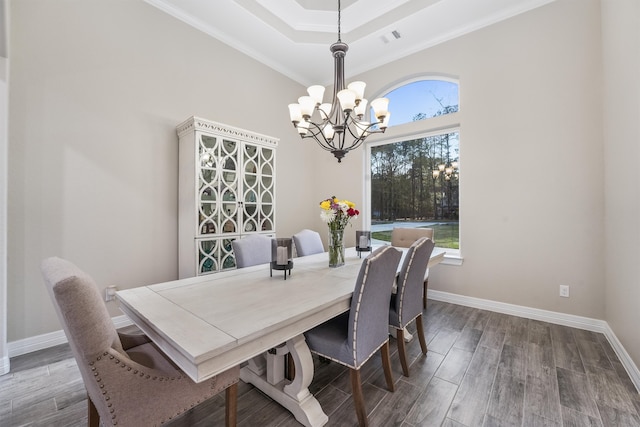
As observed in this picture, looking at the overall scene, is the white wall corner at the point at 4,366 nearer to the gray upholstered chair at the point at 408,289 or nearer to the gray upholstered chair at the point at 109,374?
the gray upholstered chair at the point at 109,374

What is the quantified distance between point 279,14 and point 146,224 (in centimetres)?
284

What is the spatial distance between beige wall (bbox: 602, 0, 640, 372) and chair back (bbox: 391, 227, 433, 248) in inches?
57.4

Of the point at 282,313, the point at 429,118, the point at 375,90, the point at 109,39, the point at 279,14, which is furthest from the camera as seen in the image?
the point at 375,90

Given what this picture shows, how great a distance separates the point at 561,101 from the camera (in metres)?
2.66

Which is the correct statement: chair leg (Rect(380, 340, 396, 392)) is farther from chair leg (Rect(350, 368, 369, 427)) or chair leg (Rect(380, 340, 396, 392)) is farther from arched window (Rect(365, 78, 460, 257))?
arched window (Rect(365, 78, 460, 257))

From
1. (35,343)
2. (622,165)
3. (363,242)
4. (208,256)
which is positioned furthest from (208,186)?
(622,165)

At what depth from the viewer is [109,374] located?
0.92 metres

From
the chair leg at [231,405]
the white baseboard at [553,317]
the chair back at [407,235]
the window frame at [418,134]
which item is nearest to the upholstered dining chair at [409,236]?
the chair back at [407,235]

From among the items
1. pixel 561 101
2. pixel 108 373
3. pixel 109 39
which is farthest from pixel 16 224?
pixel 561 101

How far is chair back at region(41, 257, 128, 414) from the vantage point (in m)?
0.84

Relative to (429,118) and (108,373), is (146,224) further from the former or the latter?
(429,118)

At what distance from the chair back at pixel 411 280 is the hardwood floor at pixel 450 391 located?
420mm

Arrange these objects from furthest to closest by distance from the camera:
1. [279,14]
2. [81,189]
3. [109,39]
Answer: [279,14]
[109,39]
[81,189]

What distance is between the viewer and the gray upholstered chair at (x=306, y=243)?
274 centimetres
